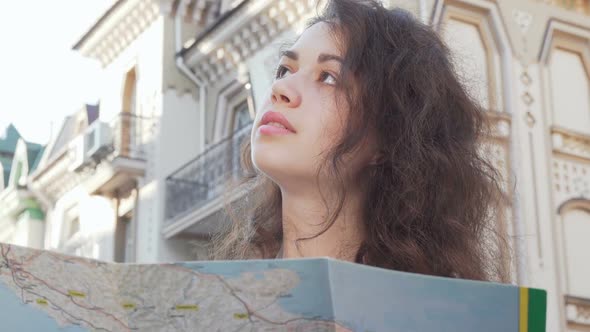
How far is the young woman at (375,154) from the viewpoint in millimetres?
2438

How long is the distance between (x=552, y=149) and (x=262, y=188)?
1147cm

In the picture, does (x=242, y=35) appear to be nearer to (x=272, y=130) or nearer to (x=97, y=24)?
(x=97, y=24)

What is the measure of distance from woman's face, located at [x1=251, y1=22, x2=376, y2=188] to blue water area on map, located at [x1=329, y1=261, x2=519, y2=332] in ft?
2.08

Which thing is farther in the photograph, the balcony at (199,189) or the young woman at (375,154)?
the balcony at (199,189)

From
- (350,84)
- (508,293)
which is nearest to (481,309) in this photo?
(508,293)

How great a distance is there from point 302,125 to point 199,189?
13.7 metres

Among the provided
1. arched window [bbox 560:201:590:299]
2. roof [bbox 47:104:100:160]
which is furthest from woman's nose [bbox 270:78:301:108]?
roof [bbox 47:104:100:160]

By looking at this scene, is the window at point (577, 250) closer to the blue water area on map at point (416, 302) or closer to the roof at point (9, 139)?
the blue water area on map at point (416, 302)

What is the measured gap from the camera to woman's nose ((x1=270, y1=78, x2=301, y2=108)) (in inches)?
97.6

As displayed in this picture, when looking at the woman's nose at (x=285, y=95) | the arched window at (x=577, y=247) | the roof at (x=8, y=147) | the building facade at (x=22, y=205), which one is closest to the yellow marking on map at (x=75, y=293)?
the woman's nose at (x=285, y=95)

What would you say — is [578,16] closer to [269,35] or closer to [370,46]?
[269,35]

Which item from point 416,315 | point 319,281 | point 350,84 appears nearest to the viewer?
point 319,281

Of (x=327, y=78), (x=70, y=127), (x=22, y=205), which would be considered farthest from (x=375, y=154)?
(x=70, y=127)

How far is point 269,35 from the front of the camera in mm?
15156
